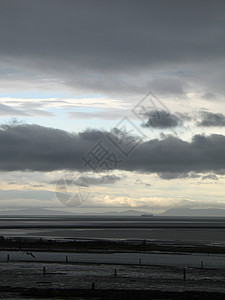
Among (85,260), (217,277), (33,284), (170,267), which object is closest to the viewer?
(33,284)

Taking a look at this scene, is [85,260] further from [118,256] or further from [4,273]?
[4,273]

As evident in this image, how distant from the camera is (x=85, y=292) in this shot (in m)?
51.2

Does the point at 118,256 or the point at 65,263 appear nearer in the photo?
the point at 65,263

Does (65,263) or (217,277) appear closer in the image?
(217,277)

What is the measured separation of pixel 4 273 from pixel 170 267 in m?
28.1

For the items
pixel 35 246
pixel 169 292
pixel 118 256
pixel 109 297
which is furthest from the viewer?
pixel 35 246

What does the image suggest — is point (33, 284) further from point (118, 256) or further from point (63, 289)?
point (118, 256)

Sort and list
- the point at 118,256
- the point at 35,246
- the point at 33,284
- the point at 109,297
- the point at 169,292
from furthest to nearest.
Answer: the point at 35,246 < the point at 118,256 < the point at 33,284 < the point at 169,292 < the point at 109,297

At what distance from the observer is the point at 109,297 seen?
48.2 m

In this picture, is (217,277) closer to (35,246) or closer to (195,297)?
(195,297)

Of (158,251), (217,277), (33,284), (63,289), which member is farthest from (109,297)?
(158,251)

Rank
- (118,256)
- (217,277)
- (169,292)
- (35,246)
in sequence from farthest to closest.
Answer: (35,246)
(118,256)
(217,277)
(169,292)

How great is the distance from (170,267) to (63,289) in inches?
1108

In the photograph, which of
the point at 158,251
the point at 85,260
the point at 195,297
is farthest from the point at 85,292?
the point at 158,251
